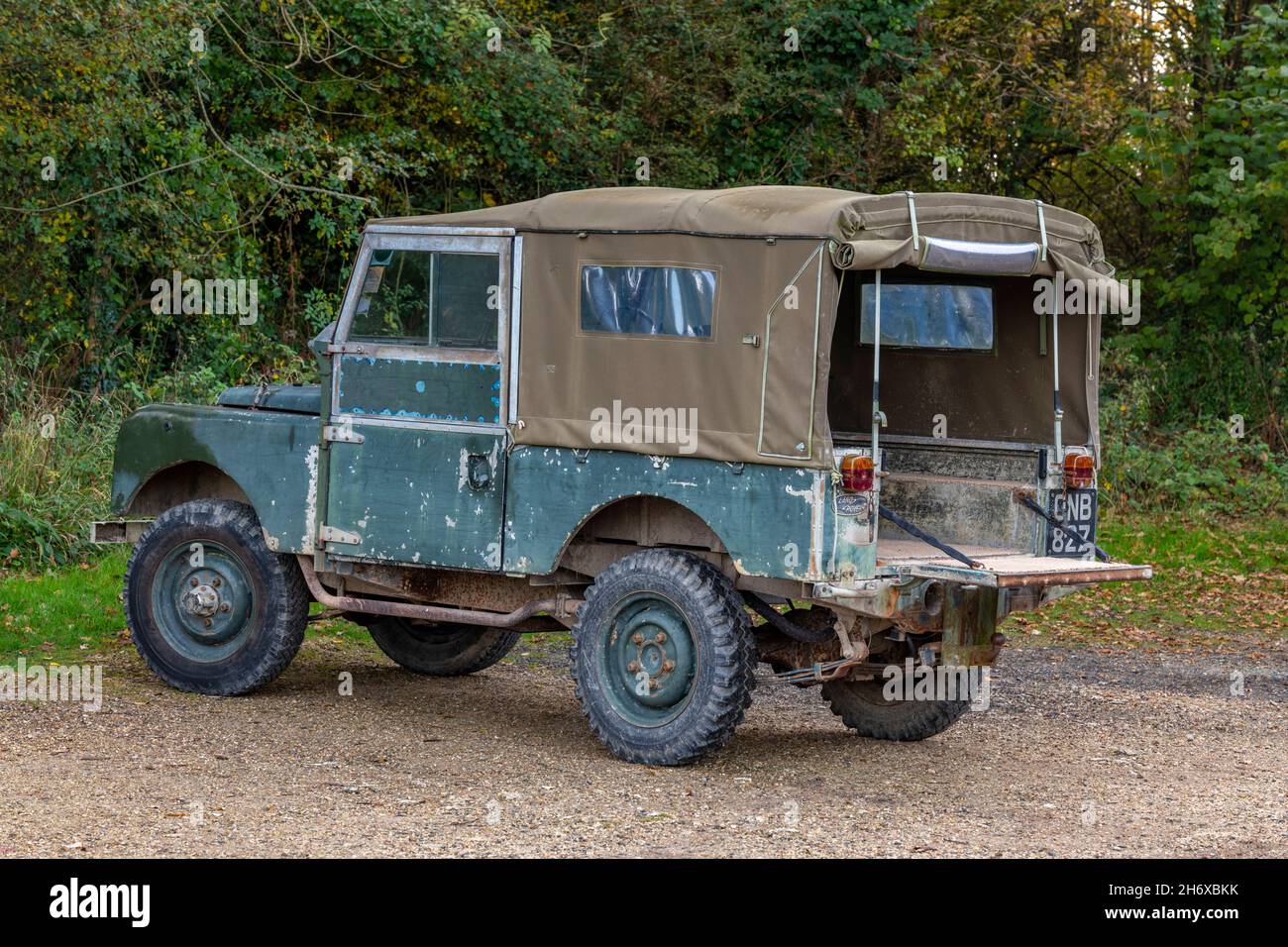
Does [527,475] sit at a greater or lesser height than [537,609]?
greater

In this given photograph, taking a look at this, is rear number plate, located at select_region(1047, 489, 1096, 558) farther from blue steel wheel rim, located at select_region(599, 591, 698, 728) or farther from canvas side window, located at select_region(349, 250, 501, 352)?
canvas side window, located at select_region(349, 250, 501, 352)

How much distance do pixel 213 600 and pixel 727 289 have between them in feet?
11.1

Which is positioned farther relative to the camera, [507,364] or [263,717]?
[263,717]

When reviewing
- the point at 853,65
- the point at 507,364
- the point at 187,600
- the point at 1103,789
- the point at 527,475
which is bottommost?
the point at 1103,789

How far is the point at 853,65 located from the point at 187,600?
41.0ft

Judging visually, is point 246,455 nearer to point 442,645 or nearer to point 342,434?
point 342,434

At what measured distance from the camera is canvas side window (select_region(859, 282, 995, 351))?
8.56 meters

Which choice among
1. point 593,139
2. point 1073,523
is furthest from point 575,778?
point 593,139

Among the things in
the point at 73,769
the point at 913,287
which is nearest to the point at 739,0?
the point at 913,287

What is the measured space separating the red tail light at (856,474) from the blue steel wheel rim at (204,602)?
3404mm

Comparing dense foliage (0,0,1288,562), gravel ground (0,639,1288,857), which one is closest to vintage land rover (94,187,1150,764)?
gravel ground (0,639,1288,857)

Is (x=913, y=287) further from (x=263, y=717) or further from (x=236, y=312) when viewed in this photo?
(x=236, y=312)

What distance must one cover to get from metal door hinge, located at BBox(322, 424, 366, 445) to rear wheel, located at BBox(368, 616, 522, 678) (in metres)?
1.65

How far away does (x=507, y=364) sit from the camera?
7770mm
